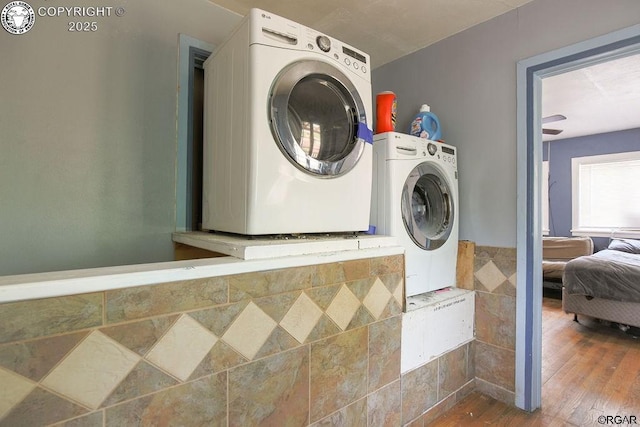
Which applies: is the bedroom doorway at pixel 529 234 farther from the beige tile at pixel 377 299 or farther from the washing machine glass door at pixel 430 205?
the beige tile at pixel 377 299

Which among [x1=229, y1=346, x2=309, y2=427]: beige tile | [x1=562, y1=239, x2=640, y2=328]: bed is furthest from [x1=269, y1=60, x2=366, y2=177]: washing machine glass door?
[x1=562, y1=239, x2=640, y2=328]: bed

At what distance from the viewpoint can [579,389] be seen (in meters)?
1.90

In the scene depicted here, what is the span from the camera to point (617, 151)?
4.59m

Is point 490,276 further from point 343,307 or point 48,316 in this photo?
point 48,316

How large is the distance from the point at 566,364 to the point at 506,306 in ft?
3.35

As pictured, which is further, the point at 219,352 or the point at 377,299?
the point at 377,299

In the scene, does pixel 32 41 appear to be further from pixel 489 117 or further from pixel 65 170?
pixel 489 117

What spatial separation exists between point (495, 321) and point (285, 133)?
64.7 inches

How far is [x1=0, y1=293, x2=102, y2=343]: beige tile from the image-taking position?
611 millimetres

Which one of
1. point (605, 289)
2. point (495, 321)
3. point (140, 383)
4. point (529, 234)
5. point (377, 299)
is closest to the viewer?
point (140, 383)

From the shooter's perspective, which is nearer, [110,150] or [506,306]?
[110,150]

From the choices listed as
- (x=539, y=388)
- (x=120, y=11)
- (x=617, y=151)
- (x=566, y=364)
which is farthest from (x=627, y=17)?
(x=617, y=151)

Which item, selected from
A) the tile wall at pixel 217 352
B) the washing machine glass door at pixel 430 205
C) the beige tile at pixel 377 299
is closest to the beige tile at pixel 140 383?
the tile wall at pixel 217 352

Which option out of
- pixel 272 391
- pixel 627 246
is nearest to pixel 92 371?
pixel 272 391
